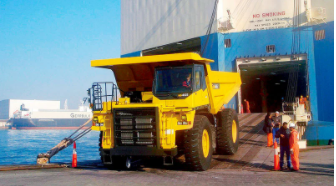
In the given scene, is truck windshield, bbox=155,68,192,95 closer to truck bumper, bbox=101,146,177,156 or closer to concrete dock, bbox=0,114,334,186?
truck bumper, bbox=101,146,177,156

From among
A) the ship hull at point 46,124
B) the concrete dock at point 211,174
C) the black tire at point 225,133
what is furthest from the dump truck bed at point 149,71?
the ship hull at point 46,124

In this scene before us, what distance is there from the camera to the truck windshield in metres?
9.34

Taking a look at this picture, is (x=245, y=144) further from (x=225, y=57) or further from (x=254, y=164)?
(x=225, y=57)

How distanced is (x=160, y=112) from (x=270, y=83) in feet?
112

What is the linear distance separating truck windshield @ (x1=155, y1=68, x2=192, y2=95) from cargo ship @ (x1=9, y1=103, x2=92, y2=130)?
44.7m

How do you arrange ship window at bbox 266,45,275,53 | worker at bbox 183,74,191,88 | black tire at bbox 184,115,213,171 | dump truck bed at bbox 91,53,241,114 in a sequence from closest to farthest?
1. black tire at bbox 184,115,213,171
2. worker at bbox 183,74,191,88
3. dump truck bed at bbox 91,53,241,114
4. ship window at bbox 266,45,275,53

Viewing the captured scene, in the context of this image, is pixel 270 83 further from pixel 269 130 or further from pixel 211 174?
pixel 211 174

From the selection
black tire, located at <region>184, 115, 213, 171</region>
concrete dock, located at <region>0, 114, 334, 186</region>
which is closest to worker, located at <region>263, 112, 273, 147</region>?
concrete dock, located at <region>0, 114, 334, 186</region>

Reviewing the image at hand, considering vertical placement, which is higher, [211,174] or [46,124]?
[211,174]

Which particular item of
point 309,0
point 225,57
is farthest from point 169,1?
point 309,0

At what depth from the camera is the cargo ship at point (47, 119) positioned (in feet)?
162

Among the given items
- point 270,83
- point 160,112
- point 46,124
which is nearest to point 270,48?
point 270,83

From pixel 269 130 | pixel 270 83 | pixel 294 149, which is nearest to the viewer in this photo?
pixel 294 149

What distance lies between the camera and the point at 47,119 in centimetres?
5647
